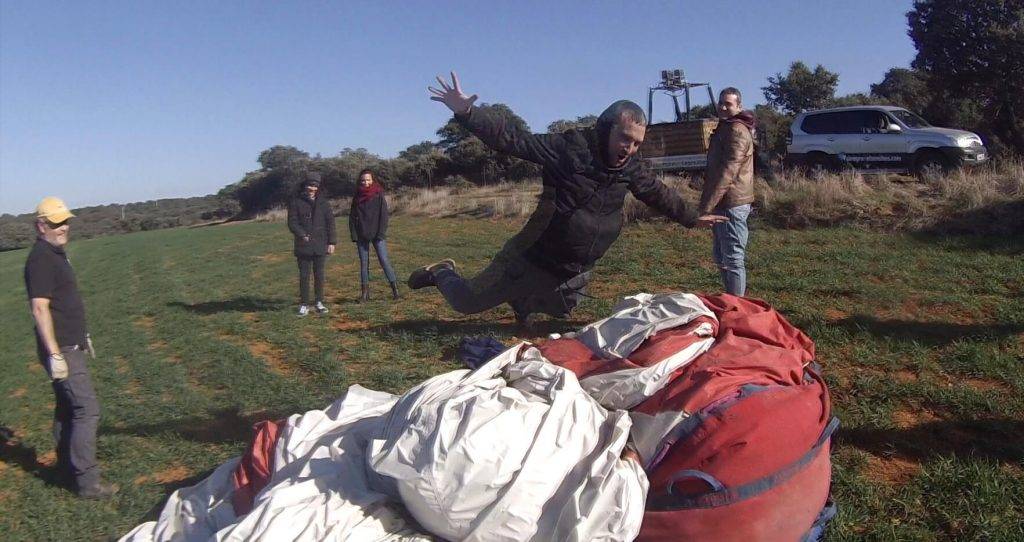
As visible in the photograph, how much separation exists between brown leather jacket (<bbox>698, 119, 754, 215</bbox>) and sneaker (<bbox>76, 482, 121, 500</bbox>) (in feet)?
15.0

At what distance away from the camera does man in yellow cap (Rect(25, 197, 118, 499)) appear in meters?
4.38

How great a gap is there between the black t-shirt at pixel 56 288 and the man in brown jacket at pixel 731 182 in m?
4.61

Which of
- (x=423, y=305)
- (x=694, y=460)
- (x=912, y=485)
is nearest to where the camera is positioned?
(x=694, y=460)

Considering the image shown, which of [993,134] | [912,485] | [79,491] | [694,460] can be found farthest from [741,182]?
[993,134]

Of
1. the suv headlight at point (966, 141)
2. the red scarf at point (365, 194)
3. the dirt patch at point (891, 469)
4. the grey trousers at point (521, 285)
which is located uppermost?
the red scarf at point (365, 194)

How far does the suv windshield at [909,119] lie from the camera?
16.6 m

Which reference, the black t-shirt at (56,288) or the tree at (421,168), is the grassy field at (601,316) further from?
the tree at (421,168)

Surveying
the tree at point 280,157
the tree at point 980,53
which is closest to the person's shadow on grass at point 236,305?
the tree at point 980,53

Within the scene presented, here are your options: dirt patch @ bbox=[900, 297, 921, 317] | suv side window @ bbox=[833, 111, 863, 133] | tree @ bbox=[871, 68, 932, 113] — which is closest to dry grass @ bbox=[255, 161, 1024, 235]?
Answer: suv side window @ bbox=[833, 111, 863, 133]

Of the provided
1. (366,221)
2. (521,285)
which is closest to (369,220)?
(366,221)

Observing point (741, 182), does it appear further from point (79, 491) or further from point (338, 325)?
point (79, 491)

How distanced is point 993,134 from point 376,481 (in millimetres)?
26683

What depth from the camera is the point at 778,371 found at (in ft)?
10.2

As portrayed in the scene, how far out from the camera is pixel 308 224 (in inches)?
367
